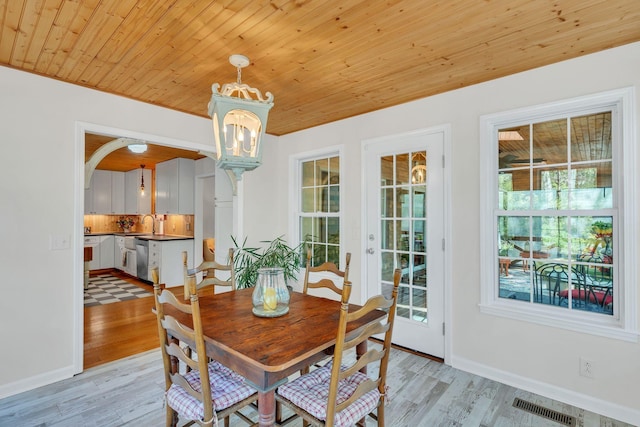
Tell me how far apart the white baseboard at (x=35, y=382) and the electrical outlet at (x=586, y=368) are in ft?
13.2

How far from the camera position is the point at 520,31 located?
2.01m

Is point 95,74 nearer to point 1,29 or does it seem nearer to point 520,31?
point 1,29

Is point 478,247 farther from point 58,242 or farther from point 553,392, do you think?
point 58,242

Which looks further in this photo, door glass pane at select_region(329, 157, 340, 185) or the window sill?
door glass pane at select_region(329, 157, 340, 185)

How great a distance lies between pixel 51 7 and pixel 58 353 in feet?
8.47

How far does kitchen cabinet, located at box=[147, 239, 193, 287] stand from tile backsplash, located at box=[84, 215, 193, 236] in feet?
2.13

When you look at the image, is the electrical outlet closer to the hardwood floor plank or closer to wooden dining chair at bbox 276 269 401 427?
the hardwood floor plank

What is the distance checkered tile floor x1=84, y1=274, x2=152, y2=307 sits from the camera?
508 centimetres

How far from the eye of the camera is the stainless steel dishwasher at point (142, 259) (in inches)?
243

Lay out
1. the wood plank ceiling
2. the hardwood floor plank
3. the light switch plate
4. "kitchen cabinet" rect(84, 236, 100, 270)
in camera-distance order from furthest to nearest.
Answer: "kitchen cabinet" rect(84, 236, 100, 270), the light switch plate, the hardwood floor plank, the wood plank ceiling

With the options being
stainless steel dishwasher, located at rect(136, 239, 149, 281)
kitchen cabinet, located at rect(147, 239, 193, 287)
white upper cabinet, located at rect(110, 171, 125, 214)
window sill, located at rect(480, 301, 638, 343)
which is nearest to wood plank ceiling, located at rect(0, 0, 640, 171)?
window sill, located at rect(480, 301, 638, 343)

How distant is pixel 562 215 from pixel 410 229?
49.3 inches

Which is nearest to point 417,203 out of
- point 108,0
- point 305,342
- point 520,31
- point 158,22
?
point 520,31

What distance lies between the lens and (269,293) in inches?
71.7
